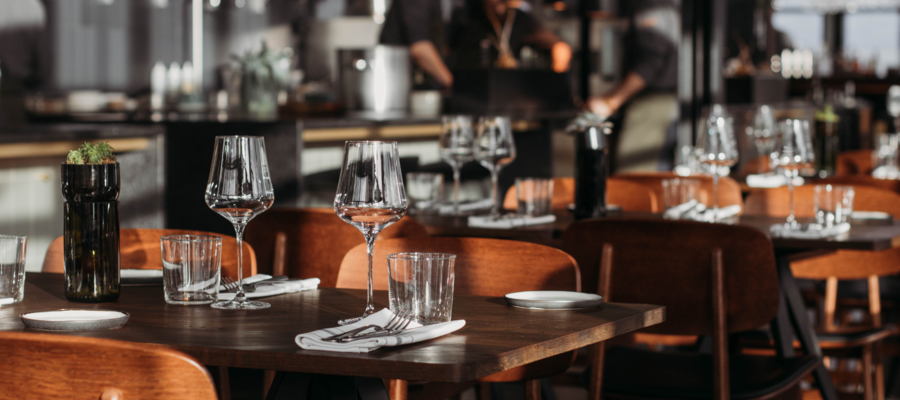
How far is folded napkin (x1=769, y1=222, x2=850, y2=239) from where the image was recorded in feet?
7.98

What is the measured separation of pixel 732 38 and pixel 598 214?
33.3 feet

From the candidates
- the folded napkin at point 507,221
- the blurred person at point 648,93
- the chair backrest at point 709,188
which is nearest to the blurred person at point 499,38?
the blurred person at point 648,93

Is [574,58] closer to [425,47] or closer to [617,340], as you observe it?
[425,47]

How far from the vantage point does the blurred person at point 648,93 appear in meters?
6.10

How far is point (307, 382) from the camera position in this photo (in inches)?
48.0

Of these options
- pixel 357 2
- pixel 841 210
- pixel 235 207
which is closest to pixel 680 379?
pixel 841 210

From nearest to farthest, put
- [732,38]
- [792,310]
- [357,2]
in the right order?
1. [792,310]
2. [357,2]
3. [732,38]


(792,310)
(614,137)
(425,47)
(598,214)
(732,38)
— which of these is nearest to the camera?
(792,310)

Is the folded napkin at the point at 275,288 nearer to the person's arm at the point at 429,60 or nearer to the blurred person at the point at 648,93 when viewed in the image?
the person's arm at the point at 429,60

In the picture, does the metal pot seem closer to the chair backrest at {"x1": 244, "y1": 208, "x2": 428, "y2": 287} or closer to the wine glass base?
the chair backrest at {"x1": 244, "y1": 208, "x2": 428, "y2": 287}

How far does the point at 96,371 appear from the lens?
981 millimetres

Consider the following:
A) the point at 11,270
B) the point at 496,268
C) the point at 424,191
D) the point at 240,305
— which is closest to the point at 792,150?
the point at 424,191

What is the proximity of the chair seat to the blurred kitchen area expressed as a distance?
4.62 ft

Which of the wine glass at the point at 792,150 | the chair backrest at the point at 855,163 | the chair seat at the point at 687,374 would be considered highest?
the wine glass at the point at 792,150
